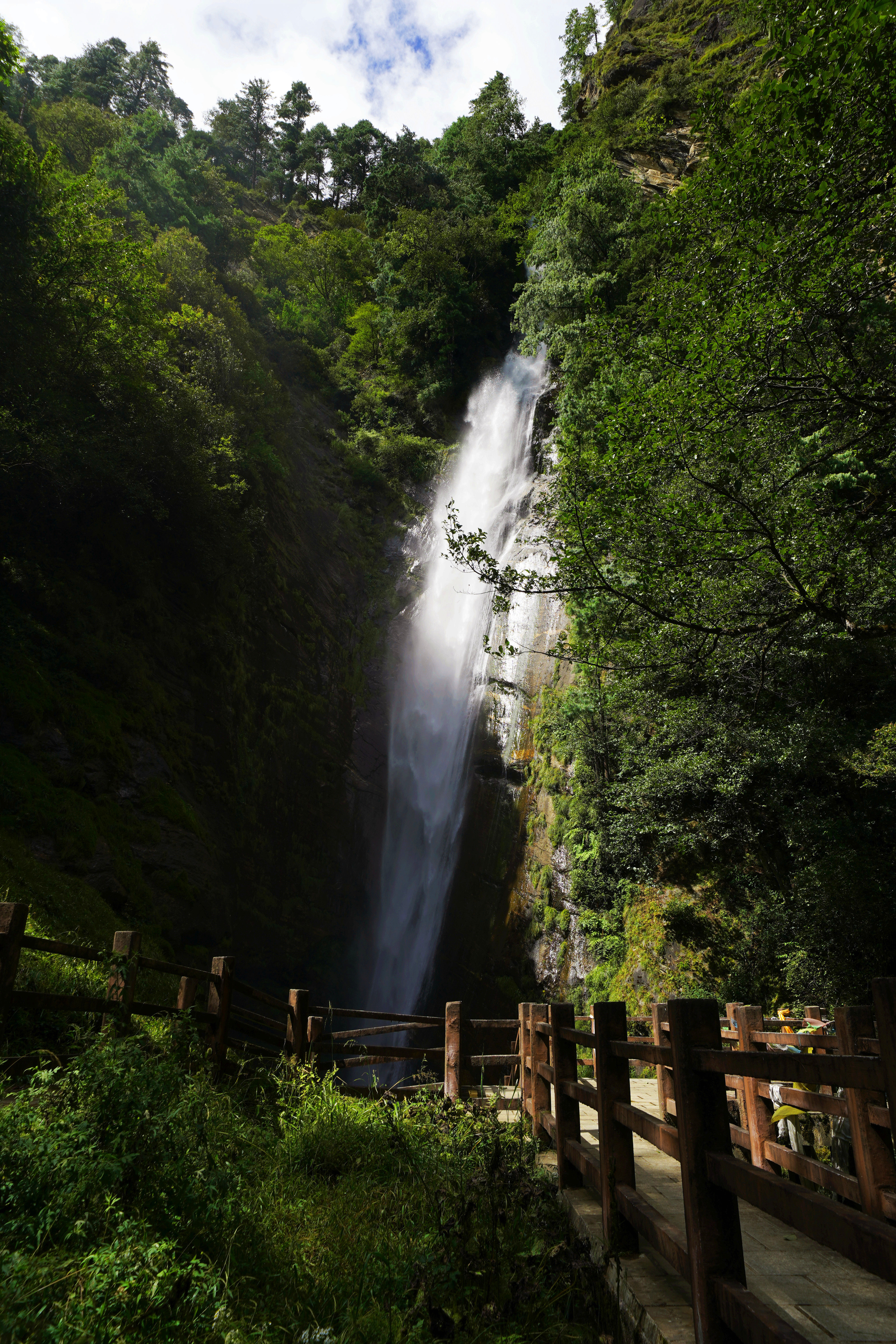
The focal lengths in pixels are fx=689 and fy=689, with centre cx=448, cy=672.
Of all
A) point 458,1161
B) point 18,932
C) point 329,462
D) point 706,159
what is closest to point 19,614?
point 18,932

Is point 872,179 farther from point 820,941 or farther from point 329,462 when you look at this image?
point 329,462

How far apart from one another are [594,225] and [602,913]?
78.5ft

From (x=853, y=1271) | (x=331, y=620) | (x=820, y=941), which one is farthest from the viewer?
(x=331, y=620)

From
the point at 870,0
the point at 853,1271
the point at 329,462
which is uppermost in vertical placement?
the point at 329,462

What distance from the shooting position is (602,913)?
14.3 m

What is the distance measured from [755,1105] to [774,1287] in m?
2.37

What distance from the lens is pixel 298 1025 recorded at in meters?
6.76

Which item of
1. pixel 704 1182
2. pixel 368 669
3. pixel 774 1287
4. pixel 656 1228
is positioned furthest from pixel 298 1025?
pixel 368 669

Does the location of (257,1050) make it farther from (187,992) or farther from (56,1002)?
(56,1002)

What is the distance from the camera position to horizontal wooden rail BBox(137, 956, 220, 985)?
4.69m

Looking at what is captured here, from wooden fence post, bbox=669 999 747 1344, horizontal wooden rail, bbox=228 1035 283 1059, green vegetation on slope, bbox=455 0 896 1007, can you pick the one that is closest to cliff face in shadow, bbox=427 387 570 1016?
green vegetation on slope, bbox=455 0 896 1007

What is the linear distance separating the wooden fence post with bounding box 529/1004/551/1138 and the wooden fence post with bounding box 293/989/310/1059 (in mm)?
2360

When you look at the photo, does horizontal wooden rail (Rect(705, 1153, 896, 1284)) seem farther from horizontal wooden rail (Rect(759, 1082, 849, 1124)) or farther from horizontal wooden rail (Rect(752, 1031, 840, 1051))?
horizontal wooden rail (Rect(752, 1031, 840, 1051))

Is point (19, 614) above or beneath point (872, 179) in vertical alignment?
beneath
